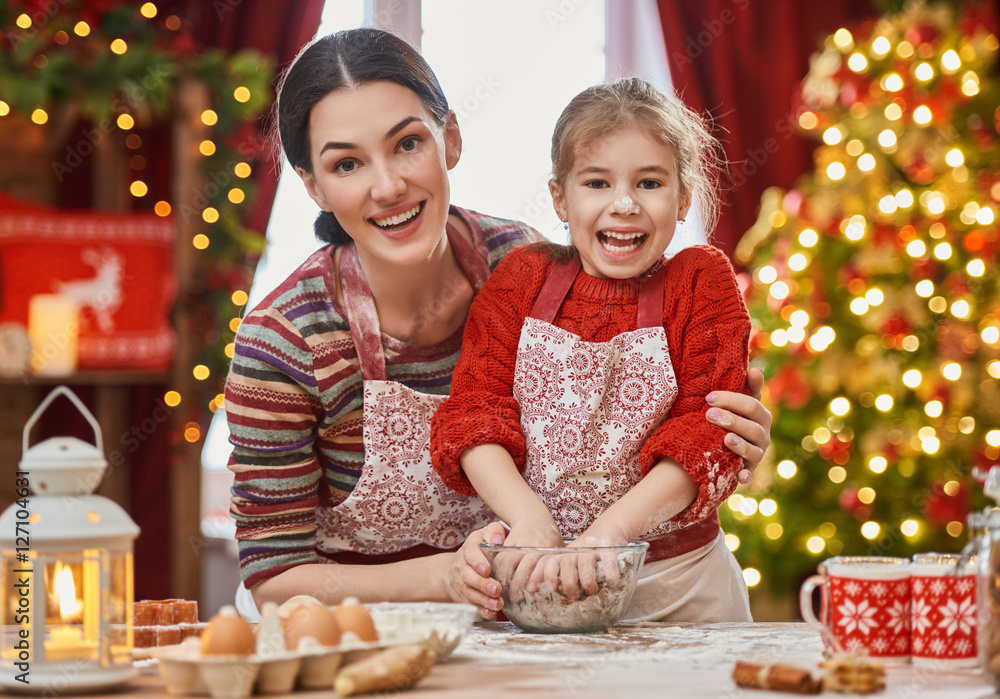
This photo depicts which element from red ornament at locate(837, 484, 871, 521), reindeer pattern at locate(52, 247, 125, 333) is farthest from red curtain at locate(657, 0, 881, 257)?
reindeer pattern at locate(52, 247, 125, 333)

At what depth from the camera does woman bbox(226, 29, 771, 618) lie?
1.55 metres

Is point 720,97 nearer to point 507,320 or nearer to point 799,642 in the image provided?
point 507,320

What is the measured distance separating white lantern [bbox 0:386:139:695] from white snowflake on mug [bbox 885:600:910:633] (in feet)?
2.48

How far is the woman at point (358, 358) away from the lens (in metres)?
1.55

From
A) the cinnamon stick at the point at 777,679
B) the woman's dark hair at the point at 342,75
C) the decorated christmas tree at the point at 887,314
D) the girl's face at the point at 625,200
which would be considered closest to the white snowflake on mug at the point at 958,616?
the cinnamon stick at the point at 777,679

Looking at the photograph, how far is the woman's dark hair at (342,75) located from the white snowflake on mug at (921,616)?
1.00m

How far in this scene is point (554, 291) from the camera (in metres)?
1.59

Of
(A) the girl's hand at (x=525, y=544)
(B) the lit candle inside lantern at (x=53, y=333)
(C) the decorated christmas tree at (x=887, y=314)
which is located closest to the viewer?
(A) the girl's hand at (x=525, y=544)

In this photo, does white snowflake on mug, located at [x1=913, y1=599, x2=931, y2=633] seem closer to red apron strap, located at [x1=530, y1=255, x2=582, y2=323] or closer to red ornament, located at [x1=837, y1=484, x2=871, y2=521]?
red apron strap, located at [x1=530, y1=255, x2=582, y2=323]

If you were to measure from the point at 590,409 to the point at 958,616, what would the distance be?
61 cm

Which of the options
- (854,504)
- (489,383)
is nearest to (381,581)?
(489,383)

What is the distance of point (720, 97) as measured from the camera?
4020 millimetres

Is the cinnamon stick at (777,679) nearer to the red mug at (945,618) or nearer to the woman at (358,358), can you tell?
the red mug at (945,618)

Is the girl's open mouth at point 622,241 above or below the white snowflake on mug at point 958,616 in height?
above
